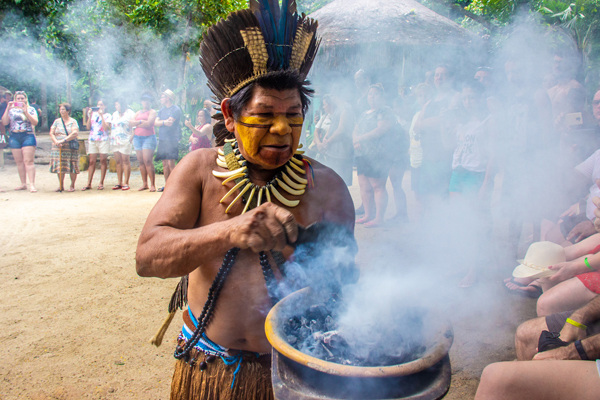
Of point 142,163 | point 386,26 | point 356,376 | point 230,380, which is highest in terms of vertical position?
point 386,26

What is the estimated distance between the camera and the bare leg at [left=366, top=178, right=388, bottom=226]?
19.2 ft

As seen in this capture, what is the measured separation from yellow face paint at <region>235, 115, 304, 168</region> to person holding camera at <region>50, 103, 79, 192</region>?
830 cm

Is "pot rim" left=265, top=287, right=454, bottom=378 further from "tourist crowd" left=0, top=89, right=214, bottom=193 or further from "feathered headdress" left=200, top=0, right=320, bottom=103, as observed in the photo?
"tourist crowd" left=0, top=89, right=214, bottom=193

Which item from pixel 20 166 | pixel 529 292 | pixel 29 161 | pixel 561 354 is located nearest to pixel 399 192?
pixel 529 292

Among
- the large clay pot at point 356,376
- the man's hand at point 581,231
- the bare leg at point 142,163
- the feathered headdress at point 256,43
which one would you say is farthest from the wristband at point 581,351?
the bare leg at point 142,163

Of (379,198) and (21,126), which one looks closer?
(379,198)

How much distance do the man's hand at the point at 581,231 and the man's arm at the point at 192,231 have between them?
312cm

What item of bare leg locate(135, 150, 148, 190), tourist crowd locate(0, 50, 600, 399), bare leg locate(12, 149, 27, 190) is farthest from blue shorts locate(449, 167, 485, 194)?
bare leg locate(12, 149, 27, 190)

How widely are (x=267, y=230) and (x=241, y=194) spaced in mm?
441

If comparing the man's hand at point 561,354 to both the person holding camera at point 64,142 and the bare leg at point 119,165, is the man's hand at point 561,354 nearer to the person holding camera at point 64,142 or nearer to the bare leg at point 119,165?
the bare leg at point 119,165

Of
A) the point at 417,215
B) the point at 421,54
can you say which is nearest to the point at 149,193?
the point at 417,215

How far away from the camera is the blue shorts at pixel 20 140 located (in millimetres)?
7898

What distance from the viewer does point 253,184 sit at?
1619mm

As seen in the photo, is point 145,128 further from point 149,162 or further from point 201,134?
point 201,134
